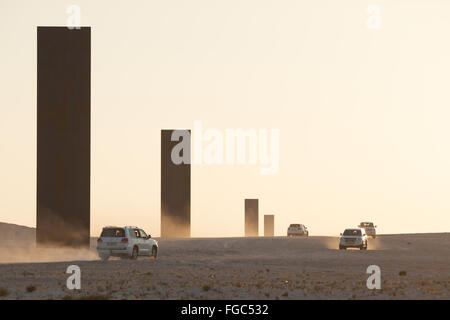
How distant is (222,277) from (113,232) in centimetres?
1177

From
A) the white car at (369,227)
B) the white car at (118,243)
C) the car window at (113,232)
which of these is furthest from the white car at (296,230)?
the car window at (113,232)

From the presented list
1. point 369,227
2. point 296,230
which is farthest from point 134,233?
point 296,230

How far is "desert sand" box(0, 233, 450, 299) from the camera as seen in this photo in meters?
29.0

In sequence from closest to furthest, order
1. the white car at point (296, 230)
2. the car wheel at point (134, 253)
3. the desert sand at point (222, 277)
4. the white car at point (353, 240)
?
the desert sand at point (222, 277), the car wheel at point (134, 253), the white car at point (353, 240), the white car at point (296, 230)

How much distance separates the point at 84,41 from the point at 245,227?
2236 inches

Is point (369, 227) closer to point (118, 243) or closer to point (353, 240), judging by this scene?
point (353, 240)

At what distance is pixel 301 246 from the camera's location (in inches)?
2709

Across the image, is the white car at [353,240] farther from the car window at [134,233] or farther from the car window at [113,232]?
the car window at [113,232]

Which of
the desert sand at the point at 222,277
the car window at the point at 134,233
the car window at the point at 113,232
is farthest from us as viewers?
the car window at the point at 134,233

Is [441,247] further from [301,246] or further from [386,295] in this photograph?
[386,295]

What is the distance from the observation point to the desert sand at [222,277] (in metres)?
29.0

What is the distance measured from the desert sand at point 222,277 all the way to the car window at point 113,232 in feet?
4.45
